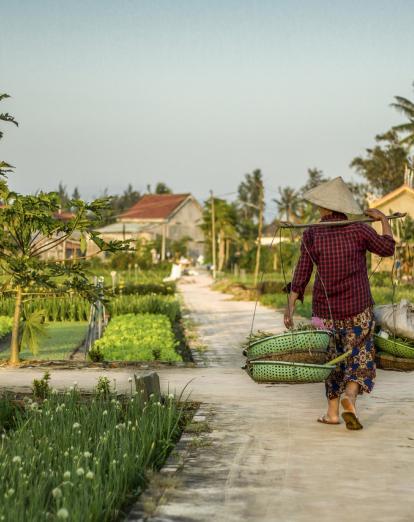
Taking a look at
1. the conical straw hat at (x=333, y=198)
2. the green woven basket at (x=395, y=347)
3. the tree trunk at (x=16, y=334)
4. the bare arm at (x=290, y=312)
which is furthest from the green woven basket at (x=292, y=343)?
the tree trunk at (x=16, y=334)

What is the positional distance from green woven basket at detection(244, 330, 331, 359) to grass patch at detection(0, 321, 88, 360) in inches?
242

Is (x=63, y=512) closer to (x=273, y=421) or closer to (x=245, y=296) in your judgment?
(x=273, y=421)

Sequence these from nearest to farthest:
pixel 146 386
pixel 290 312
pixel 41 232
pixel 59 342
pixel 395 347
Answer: pixel 290 312, pixel 146 386, pixel 395 347, pixel 41 232, pixel 59 342

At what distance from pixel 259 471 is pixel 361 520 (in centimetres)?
106

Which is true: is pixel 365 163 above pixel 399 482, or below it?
above

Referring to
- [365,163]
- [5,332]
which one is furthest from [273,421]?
[365,163]

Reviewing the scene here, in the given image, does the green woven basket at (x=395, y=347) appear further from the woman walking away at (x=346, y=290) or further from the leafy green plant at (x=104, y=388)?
the leafy green plant at (x=104, y=388)

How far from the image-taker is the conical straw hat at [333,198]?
7.13 metres

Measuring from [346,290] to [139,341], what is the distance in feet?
22.8

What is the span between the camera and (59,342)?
1745 centimetres

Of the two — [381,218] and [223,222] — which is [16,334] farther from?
[223,222]

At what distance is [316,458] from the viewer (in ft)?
19.4

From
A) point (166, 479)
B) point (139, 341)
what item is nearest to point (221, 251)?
point (139, 341)

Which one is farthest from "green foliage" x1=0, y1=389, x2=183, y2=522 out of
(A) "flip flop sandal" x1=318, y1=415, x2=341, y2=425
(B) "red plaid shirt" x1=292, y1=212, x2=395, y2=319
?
(B) "red plaid shirt" x1=292, y1=212, x2=395, y2=319
